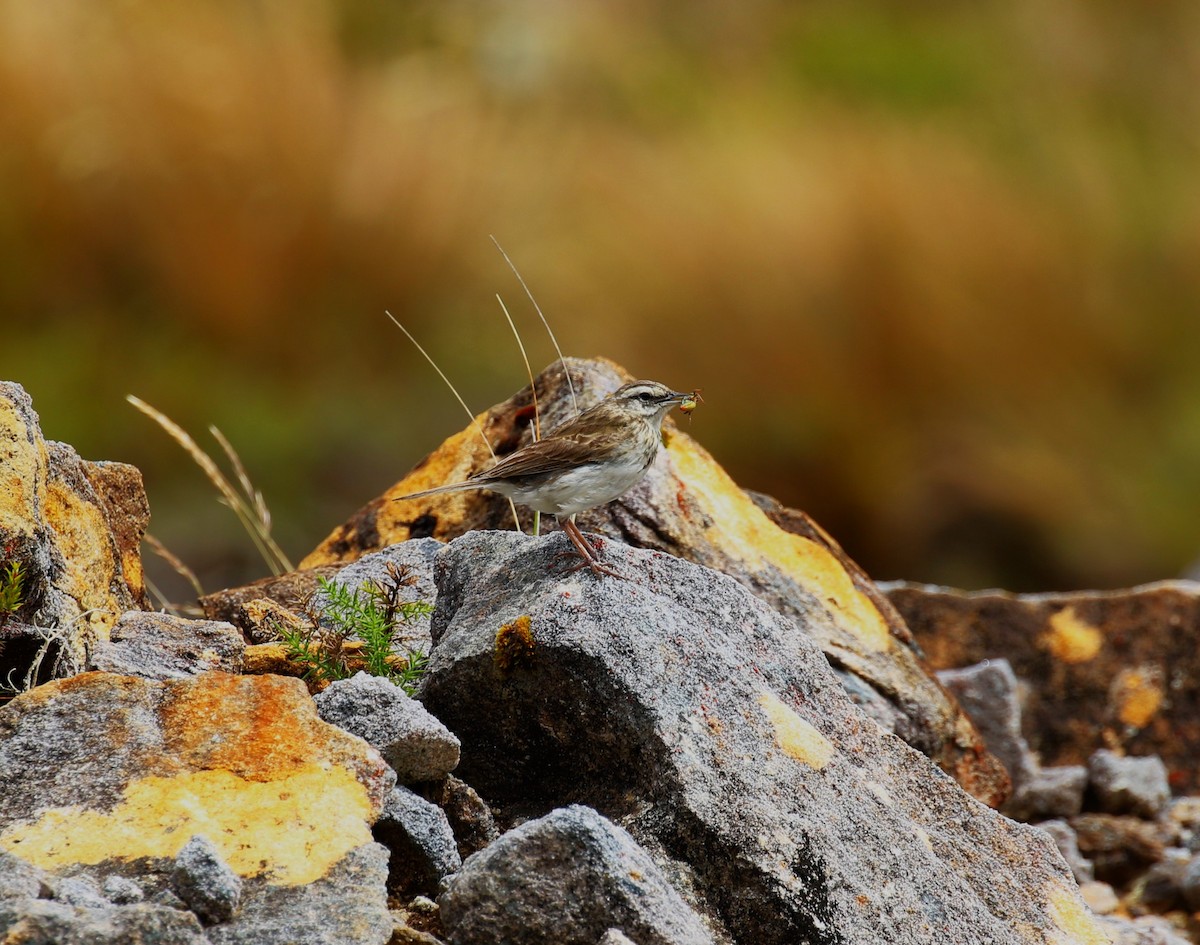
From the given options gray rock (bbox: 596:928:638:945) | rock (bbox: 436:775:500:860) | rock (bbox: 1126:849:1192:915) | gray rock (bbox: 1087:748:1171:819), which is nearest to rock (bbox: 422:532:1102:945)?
rock (bbox: 436:775:500:860)

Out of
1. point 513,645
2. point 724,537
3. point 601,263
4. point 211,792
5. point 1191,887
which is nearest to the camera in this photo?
point 211,792

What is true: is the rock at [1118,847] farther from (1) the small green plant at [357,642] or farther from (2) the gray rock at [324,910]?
(2) the gray rock at [324,910]

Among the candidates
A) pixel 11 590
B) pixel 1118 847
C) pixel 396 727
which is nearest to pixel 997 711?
pixel 1118 847

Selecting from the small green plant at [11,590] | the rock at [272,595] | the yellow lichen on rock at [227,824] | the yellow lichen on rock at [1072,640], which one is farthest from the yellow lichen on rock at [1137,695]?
the small green plant at [11,590]

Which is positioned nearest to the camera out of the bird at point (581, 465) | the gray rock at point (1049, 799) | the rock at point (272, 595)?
the bird at point (581, 465)

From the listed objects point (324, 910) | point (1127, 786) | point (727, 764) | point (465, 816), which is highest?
point (1127, 786)

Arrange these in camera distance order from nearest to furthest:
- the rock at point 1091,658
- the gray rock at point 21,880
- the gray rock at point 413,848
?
the gray rock at point 21,880 < the gray rock at point 413,848 < the rock at point 1091,658

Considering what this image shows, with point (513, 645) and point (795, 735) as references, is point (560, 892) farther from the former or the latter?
point (795, 735)

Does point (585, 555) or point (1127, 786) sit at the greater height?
point (1127, 786)
